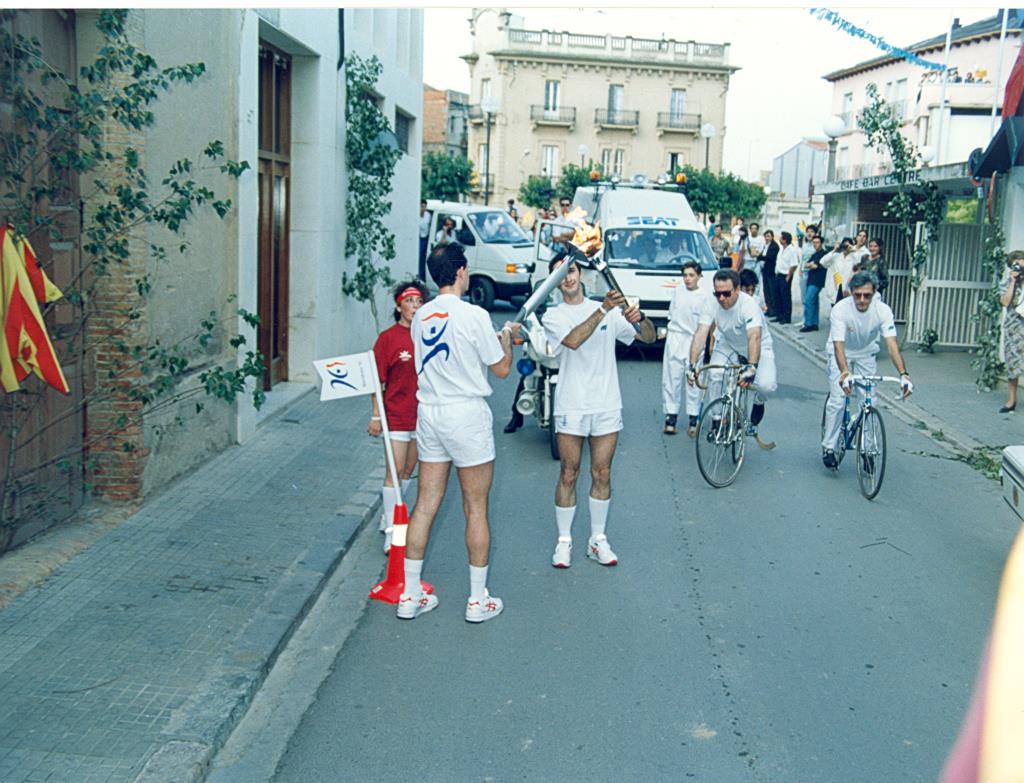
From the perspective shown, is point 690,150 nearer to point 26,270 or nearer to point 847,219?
point 847,219

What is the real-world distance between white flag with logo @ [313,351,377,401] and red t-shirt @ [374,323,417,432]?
448 mm

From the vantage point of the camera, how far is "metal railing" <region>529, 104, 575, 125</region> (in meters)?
69.8

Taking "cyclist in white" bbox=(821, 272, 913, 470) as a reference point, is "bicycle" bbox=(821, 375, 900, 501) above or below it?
below

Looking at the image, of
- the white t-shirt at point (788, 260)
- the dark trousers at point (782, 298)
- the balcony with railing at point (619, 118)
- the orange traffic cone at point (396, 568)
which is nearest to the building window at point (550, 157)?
the balcony with railing at point (619, 118)

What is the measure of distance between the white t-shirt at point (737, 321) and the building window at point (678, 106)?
207 ft

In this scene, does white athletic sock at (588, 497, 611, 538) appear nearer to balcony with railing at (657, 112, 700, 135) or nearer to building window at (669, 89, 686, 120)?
balcony with railing at (657, 112, 700, 135)

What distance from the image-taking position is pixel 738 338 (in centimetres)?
1047

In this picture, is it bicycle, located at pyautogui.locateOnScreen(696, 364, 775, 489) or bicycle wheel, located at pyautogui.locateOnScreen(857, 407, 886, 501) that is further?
bicycle, located at pyautogui.locateOnScreen(696, 364, 775, 489)

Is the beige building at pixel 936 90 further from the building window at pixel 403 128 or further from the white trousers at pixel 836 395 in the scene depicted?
the white trousers at pixel 836 395

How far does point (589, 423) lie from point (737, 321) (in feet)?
11.7

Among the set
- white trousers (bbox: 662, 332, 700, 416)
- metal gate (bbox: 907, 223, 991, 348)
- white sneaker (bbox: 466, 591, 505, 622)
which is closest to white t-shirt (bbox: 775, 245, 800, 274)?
metal gate (bbox: 907, 223, 991, 348)

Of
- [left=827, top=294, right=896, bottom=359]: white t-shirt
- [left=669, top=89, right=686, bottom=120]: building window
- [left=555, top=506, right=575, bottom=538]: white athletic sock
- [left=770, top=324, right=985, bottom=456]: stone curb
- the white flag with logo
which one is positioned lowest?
[left=770, top=324, right=985, bottom=456]: stone curb

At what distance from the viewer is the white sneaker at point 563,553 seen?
7.47 metres

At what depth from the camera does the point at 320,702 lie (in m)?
5.43
